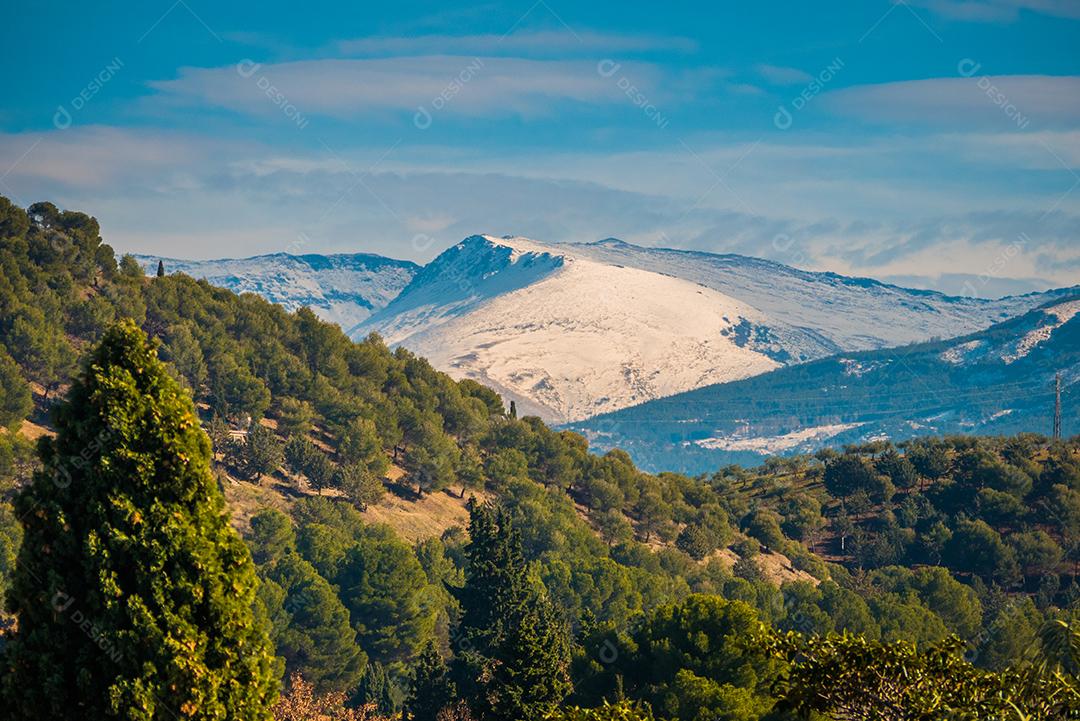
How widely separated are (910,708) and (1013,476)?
5366 inches

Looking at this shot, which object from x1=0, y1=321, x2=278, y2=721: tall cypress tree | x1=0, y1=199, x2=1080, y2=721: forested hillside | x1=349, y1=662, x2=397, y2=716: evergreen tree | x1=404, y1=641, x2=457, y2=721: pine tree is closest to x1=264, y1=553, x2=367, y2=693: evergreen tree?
x1=0, y1=199, x2=1080, y2=721: forested hillside

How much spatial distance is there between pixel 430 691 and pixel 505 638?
10.7 metres

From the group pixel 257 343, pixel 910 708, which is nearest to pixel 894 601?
pixel 257 343

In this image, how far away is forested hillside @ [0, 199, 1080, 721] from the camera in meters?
66.8

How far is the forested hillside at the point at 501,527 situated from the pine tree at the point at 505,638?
17 cm

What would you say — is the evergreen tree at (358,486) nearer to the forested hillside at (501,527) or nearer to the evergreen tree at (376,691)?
the forested hillside at (501,527)

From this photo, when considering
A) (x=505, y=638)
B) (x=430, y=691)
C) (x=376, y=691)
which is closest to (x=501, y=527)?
(x=376, y=691)

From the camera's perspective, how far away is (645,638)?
65.1 meters

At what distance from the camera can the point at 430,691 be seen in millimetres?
67375

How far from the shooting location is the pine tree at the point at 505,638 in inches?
2110

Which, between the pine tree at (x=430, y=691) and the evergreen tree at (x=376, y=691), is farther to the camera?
the evergreen tree at (x=376, y=691)

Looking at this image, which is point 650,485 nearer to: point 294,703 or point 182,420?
point 294,703

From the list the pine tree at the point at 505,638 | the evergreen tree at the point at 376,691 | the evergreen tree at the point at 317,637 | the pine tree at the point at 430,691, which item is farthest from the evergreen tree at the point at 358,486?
the pine tree at the point at 430,691

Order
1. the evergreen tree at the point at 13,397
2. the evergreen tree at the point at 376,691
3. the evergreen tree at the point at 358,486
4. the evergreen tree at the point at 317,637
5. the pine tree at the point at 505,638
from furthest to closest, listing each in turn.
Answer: the evergreen tree at the point at 358,486, the evergreen tree at the point at 13,397, the evergreen tree at the point at 317,637, the evergreen tree at the point at 376,691, the pine tree at the point at 505,638
